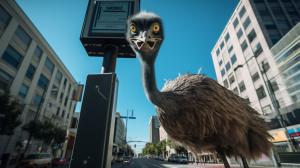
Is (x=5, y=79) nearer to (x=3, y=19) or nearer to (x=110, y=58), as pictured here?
(x=3, y=19)

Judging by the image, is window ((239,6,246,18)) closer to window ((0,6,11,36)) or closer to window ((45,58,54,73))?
window ((0,6,11,36))

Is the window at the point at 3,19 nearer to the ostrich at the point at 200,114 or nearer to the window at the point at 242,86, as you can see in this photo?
the ostrich at the point at 200,114

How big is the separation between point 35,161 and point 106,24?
15.6 metres

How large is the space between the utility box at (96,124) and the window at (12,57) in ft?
67.1

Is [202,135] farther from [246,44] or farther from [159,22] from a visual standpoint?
[246,44]

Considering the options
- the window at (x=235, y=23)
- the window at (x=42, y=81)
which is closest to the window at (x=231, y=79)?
the window at (x=235, y=23)

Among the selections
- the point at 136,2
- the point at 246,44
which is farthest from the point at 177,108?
the point at 246,44

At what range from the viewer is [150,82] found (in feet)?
5.51

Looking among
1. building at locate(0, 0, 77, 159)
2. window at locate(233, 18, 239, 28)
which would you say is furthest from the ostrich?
window at locate(233, 18, 239, 28)

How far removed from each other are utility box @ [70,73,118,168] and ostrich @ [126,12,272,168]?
3441mm

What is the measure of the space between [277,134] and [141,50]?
84.8 ft

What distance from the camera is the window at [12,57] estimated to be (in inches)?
758

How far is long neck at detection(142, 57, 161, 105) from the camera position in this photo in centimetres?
160

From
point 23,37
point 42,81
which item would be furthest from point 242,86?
point 23,37
